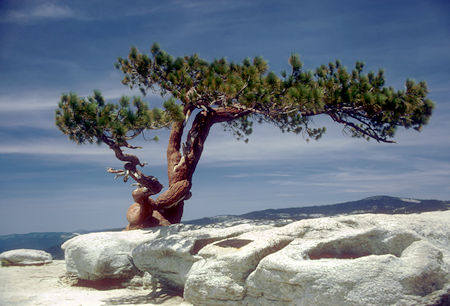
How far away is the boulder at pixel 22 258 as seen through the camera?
40.7 feet

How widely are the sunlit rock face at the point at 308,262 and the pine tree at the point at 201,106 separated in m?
2.85

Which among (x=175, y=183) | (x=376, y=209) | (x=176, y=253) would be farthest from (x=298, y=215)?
(x=176, y=253)

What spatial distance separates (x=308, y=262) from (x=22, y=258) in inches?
457

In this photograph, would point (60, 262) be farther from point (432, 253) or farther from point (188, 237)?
point (432, 253)

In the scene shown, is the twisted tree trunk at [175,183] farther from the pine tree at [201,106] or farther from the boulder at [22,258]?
the boulder at [22,258]

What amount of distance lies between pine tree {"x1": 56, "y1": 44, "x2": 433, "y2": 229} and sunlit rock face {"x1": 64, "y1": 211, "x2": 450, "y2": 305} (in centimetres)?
285

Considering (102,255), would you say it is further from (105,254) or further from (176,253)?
(176,253)

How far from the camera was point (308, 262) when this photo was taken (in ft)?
19.0

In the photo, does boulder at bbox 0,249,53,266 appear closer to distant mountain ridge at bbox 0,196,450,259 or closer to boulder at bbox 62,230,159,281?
distant mountain ridge at bbox 0,196,450,259

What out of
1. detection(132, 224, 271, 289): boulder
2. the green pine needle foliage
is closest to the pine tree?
the green pine needle foliage

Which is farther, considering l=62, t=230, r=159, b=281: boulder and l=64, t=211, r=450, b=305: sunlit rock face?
l=62, t=230, r=159, b=281: boulder

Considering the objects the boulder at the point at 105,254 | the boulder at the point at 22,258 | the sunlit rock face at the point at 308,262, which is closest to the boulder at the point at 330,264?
the sunlit rock face at the point at 308,262

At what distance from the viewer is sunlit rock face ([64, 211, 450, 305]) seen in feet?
17.6

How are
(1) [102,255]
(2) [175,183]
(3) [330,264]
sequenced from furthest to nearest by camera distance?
(2) [175,183], (1) [102,255], (3) [330,264]
